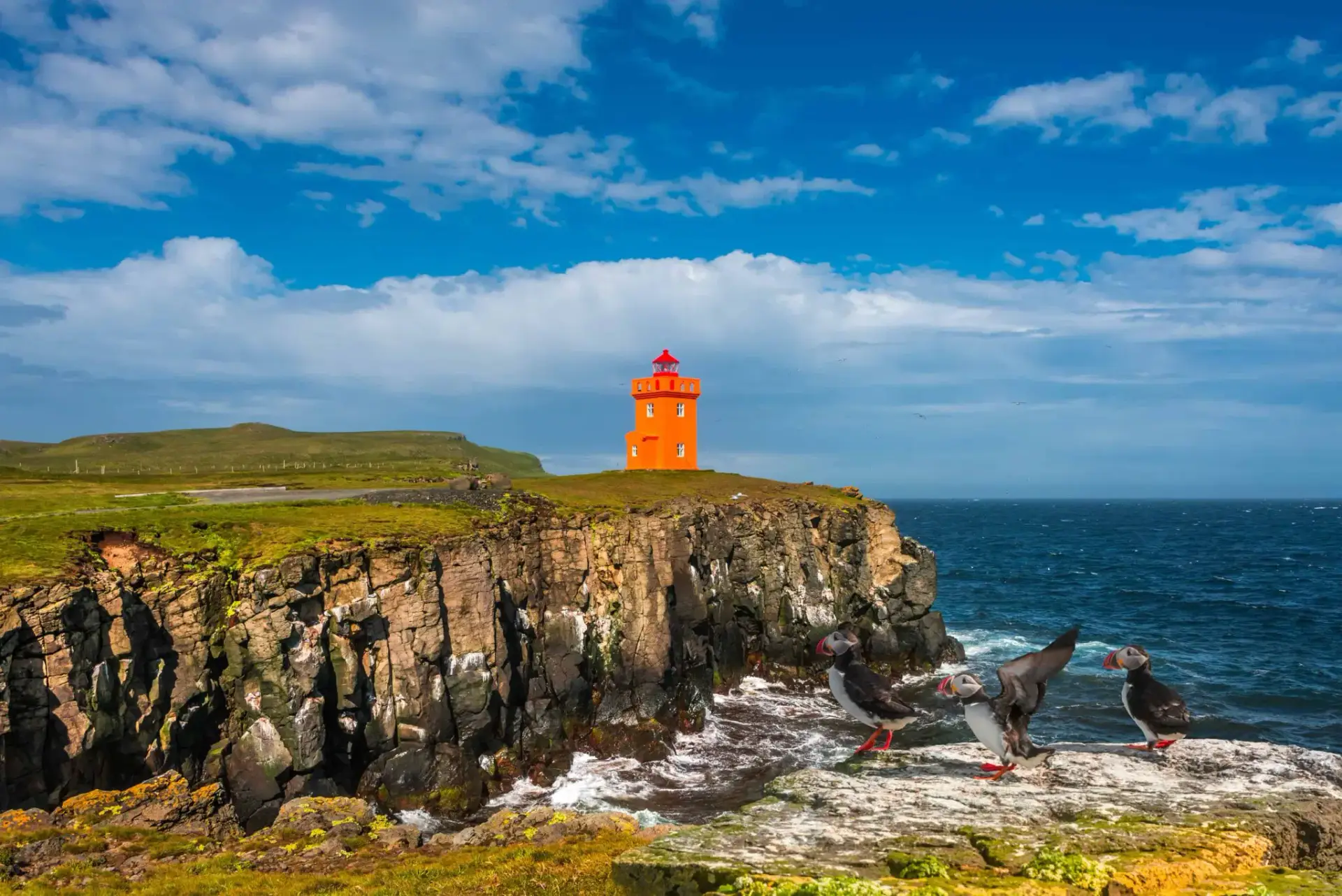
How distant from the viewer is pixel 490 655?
35.7 meters

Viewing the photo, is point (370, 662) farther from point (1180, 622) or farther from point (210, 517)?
point (1180, 622)

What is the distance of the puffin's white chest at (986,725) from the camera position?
1405cm

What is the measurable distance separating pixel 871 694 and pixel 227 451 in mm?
171596

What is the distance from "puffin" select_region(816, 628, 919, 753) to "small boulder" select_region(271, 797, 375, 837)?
15234 millimetres

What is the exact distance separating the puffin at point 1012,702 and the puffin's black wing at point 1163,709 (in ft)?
6.96

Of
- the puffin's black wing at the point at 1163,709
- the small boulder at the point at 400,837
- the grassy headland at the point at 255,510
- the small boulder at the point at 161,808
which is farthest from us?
the grassy headland at the point at 255,510

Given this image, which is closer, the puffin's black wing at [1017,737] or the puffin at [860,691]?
the puffin's black wing at [1017,737]

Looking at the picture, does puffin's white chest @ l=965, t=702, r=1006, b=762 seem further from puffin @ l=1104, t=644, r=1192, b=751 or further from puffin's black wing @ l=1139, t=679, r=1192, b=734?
puffin's black wing @ l=1139, t=679, r=1192, b=734

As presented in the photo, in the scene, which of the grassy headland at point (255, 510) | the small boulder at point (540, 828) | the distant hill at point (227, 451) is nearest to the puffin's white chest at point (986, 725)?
the small boulder at point (540, 828)

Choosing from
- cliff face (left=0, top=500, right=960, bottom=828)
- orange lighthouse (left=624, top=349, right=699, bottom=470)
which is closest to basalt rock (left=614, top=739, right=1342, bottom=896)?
cliff face (left=0, top=500, right=960, bottom=828)

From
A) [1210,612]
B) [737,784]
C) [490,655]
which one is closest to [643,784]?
[737,784]

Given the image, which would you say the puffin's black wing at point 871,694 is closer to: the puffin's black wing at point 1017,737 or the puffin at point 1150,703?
the puffin's black wing at point 1017,737

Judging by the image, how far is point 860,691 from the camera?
51.1 feet

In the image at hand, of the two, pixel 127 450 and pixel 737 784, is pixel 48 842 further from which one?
pixel 127 450
